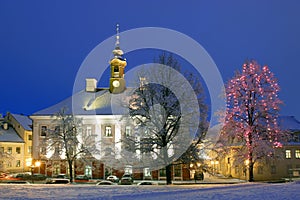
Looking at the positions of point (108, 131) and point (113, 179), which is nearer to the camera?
point (113, 179)

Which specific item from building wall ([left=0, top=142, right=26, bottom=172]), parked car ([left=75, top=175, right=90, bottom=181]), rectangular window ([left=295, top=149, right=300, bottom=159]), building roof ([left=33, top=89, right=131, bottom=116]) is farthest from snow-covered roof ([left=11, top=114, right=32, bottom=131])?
rectangular window ([left=295, top=149, right=300, bottom=159])

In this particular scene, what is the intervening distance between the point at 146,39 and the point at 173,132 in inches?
374

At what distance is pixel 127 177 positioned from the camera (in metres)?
44.5

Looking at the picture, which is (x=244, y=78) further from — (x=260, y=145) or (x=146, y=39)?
(x=146, y=39)

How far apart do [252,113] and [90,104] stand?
27.8 metres

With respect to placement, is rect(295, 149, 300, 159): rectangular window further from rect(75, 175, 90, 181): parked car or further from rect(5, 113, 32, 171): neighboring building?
rect(5, 113, 32, 171): neighboring building

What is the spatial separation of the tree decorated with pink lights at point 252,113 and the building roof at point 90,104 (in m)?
19.4

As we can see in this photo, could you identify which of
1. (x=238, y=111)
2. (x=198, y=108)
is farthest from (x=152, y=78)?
(x=238, y=111)

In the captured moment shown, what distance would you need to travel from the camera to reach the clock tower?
62388 millimetres

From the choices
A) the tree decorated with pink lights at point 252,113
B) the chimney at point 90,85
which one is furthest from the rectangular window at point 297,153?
the chimney at point 90,85

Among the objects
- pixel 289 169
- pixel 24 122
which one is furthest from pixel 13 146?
pixel 289 169

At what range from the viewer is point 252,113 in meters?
35.5

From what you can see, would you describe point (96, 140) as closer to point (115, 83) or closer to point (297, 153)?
point (115, 83)

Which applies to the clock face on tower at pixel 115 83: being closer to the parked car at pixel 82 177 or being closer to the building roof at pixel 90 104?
the building roof at pixel 90 104
